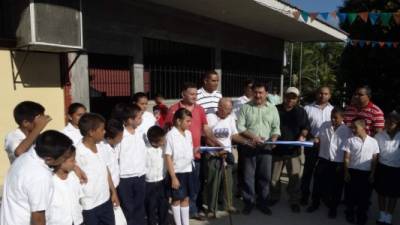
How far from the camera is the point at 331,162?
15.0ft

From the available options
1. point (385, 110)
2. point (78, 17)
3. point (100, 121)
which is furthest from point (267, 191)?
point (385, 110)

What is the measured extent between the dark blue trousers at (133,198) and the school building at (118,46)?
263 cm

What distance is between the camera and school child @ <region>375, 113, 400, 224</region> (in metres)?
4.14

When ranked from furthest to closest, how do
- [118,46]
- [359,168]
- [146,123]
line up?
[118,46] → [359,168] → [146,123]

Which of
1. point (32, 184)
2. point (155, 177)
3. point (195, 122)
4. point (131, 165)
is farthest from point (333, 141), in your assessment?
point (32, 184)

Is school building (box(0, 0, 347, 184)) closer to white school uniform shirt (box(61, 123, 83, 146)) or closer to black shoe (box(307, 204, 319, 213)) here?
white school uniform shirt (box(61, 123, 83, 146))

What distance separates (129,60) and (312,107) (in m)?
3.93

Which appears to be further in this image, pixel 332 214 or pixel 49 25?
pixel 49 25

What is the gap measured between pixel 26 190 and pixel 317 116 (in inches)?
155

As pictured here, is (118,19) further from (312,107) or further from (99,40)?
(312,107)

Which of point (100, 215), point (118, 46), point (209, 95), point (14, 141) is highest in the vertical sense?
point (118, 46)

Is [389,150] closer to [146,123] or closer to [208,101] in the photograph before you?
[208,101]

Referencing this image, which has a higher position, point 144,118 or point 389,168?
point 144,118

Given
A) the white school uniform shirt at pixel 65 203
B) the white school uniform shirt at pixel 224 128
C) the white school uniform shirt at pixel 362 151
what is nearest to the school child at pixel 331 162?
the white school uniform shirt at pixel 362 151
